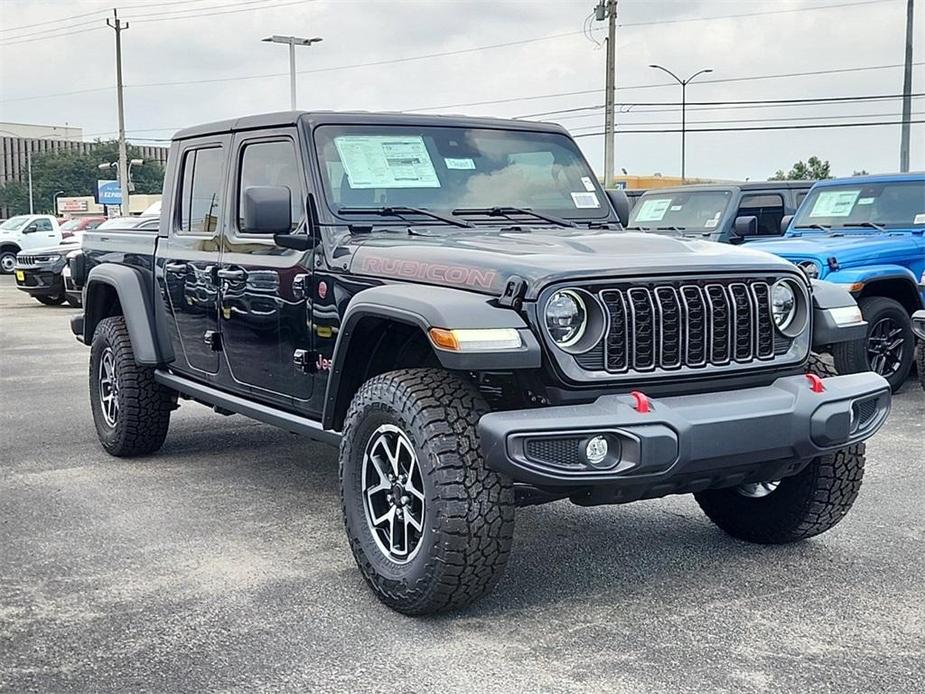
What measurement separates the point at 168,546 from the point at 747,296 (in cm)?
273

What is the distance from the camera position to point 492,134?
18.1ft

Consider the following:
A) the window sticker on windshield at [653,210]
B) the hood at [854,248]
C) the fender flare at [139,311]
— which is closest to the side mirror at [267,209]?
the fender flare at [139,311]

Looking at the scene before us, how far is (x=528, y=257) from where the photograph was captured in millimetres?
4031

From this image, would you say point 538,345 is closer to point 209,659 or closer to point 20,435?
point 209,659

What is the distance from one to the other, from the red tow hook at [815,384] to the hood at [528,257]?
44cm

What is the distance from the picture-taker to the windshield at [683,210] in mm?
11516

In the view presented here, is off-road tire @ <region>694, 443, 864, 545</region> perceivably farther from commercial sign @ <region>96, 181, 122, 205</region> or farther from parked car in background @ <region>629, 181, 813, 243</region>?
commercial sign @ <region>96, 181, 122, 205</region>

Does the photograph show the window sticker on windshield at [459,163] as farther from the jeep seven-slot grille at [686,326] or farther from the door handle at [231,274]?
the jeep seven-slot grille at [686,326]

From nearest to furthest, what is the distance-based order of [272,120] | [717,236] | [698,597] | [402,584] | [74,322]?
[402,584] < [698,597] < [272,120] < [74,322] < [717,236]

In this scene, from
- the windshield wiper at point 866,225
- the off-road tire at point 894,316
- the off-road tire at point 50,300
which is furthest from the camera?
the off-road tire at point 50,300

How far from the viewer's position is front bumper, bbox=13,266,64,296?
1845cm

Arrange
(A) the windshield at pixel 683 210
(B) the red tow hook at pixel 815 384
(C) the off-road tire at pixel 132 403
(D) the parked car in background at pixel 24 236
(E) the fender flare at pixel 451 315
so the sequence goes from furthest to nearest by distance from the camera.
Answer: (D) the parked car in background at pixel 24 236
(A) the windshield at pixel 683 210
(C) the off-road tire at pixel 132 403
(B) the red tow hook at pixel 815 384
(E) the fender flare at pixel 451 315

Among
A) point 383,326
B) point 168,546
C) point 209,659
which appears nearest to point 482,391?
point 383,326

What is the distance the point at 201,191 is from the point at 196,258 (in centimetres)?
42
